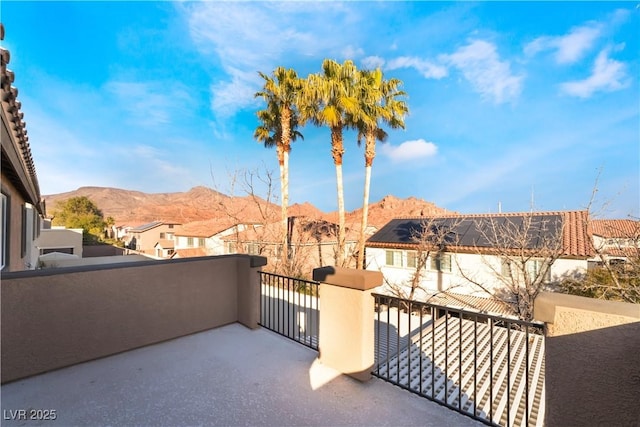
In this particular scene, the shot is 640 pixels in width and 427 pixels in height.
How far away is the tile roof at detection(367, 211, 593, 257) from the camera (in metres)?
13.0

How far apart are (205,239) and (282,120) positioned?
54.0 feet

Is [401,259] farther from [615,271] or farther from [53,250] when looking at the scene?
[53,250]

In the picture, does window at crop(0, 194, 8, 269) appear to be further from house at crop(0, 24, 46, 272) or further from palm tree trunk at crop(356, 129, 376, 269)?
palm tree trunk at crop(356, 129, 376, 269)

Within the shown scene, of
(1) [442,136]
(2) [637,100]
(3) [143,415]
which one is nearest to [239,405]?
(3) [143,415]

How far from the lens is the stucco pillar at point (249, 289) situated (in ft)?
14.4

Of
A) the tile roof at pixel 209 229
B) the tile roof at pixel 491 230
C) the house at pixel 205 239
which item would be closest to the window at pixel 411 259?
the tile roof at pixel 491 230

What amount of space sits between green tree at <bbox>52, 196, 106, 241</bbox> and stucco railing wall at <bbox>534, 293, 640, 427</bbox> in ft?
129

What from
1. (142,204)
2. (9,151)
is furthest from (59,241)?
(142,204)

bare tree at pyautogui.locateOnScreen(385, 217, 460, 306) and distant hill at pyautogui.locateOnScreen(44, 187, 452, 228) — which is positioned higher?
distant hill at pyautogui.locateOnScreen(44, 187, 452, 228)

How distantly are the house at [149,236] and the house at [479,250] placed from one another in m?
27.8

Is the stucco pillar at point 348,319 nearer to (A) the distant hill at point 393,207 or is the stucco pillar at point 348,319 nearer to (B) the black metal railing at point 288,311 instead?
(B) the black metal railing at point 288,311

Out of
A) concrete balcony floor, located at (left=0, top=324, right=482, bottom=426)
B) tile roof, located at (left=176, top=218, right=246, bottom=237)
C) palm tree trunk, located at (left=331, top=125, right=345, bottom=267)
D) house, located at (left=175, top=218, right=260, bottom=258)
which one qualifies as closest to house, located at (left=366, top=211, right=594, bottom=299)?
palm tree trunk, located at (left=331, top=125, right=345, bottom=267)

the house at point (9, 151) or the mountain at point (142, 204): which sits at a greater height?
the mountain at point (142, 204)

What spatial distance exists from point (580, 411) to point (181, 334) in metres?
4.38
